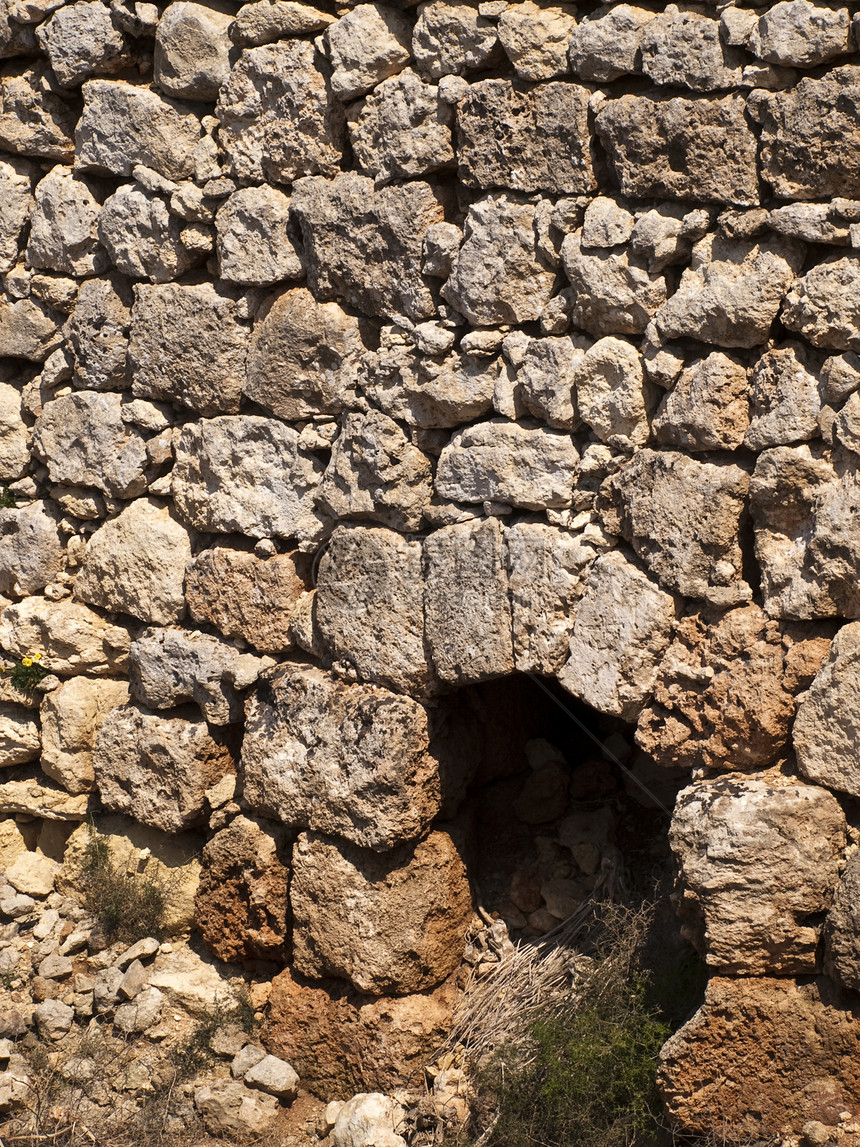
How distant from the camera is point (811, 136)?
9.36ft

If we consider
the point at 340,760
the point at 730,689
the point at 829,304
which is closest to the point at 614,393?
the point at 829,304

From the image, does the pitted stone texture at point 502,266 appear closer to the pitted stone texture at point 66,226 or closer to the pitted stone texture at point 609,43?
the pitted stone texture at point 609,43

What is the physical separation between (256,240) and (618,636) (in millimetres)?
1799

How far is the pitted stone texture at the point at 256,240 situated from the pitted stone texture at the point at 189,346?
0.14 meters

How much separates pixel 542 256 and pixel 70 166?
2.11 m

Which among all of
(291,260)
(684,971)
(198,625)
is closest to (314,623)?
(198,625)

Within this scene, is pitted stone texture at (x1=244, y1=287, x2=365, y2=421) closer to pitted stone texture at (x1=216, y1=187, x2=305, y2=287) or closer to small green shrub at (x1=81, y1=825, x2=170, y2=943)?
pitted stone texture at (x1=216, y1=187, x2=305, y2=287)

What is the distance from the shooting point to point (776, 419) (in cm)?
301

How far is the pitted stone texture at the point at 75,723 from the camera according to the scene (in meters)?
4.58

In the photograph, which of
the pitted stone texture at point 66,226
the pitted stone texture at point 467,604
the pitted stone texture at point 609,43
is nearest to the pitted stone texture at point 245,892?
the pitted stone texture at point 467,604

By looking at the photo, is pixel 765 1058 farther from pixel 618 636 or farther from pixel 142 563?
pixel 142 563

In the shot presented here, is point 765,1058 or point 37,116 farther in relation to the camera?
point 37,116

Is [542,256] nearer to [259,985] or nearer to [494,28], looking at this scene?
[494,28]

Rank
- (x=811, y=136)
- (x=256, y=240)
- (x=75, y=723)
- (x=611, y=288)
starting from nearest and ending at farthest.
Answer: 1. (x=811, y=136)
2. (x=611, y=288)
3. (x=256, y=240)
4. (x=75, y=723)
